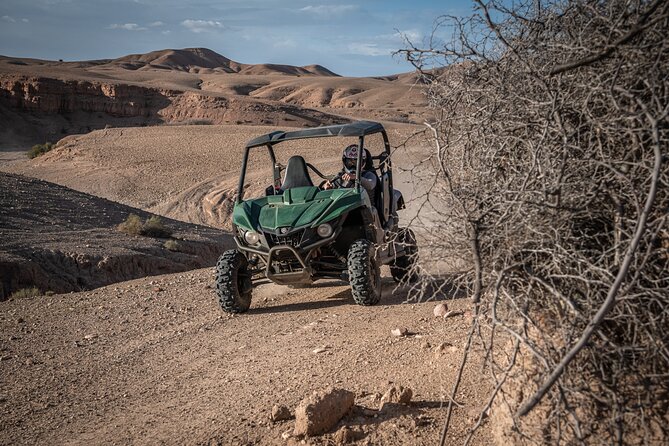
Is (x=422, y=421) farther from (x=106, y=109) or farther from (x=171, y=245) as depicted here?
(x=106, y=109)

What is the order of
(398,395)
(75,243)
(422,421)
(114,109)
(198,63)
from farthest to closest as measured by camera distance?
(198,63) → (114,109) → (75,243) → (398,395) → (422,421)

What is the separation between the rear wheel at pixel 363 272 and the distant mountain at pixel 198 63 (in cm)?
11424

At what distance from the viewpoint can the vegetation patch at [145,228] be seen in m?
18.0

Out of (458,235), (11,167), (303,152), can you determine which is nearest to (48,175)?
(11,167)

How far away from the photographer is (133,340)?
779cm

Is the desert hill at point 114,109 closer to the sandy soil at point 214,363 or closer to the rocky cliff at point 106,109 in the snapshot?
the rocky cliff at point 106,109

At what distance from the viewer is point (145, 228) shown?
18.2 metres

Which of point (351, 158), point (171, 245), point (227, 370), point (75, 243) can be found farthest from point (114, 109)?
point (227, 370)

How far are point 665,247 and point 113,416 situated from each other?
14.0ft

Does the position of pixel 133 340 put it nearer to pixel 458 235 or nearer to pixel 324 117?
pixel 458 235

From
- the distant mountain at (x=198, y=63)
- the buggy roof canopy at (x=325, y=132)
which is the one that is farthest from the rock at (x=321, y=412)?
the distant mountain at (x=198, y=63)

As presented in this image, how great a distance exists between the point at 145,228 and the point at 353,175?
10.7 meters

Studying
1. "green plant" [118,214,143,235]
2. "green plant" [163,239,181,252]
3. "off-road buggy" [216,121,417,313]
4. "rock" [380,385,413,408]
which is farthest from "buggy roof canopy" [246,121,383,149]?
"green plant" [118,214,143,235]

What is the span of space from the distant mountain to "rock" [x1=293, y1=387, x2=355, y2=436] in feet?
385
